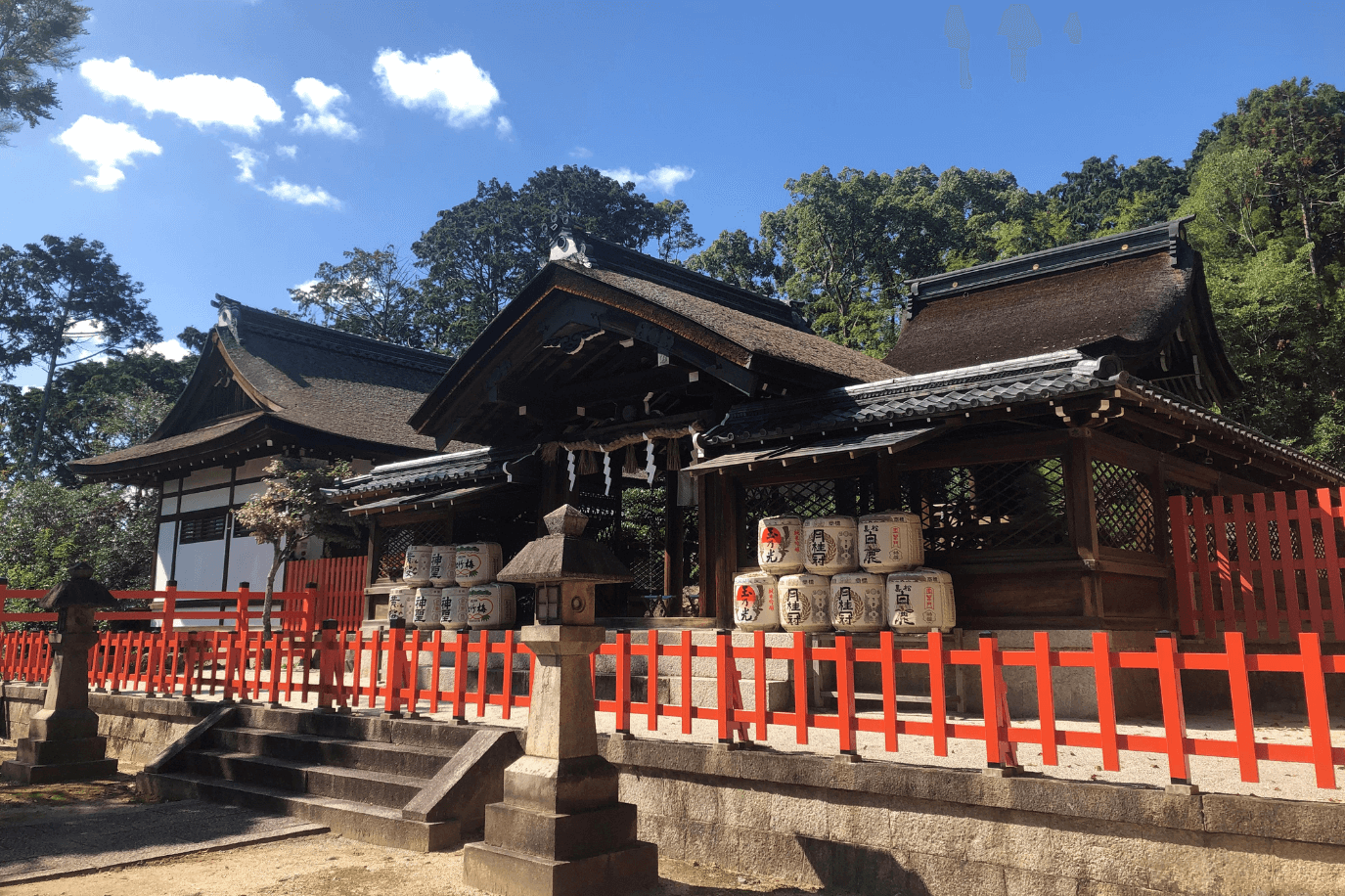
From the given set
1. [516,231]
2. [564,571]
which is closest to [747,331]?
[564,571]

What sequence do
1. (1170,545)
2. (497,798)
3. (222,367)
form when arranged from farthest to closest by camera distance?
→ (222,367)
(1170,545)
(497,798)

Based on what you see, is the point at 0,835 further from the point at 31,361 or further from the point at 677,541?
the point at 31,361

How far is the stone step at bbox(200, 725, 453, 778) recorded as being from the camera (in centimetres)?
754

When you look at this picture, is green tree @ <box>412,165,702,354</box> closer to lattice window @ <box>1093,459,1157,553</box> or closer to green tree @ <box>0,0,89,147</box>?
green tree @ <box>0,0,89,147</box>

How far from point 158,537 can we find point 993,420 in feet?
66.9

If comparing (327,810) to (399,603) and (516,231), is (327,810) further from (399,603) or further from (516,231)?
(516,231)

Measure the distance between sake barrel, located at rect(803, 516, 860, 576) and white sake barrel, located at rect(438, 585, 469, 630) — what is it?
525cm

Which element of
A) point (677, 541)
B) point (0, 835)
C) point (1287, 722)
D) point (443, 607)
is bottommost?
point (0, 835)

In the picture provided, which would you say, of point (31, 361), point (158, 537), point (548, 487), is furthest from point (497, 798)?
point (31, 361)

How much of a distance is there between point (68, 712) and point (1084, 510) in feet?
35.6

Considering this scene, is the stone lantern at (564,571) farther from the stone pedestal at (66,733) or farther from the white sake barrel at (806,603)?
the stone pedestal at (66,733)

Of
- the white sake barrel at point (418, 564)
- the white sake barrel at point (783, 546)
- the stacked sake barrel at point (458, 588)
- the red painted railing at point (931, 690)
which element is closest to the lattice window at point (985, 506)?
the white sake barrel at point (783, 546)

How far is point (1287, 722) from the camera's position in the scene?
842 centimetres

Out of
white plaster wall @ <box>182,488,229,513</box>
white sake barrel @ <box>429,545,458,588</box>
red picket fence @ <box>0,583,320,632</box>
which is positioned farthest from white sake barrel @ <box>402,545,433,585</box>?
white plaster wall @ <box>182,488,229,513</box>
